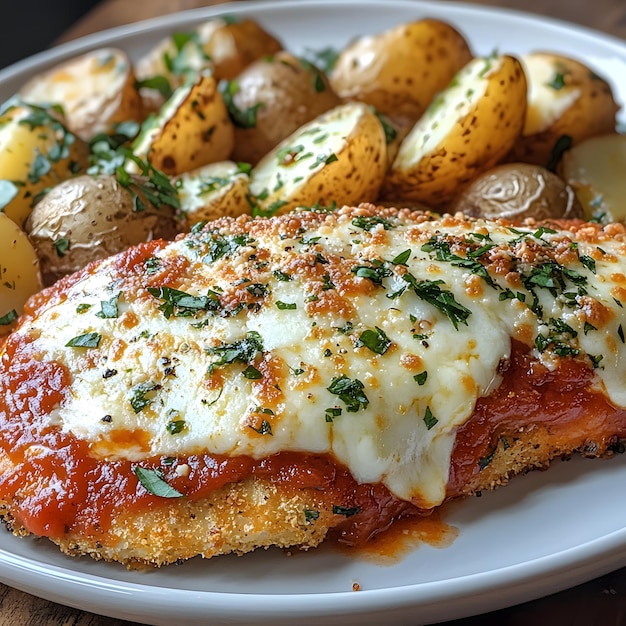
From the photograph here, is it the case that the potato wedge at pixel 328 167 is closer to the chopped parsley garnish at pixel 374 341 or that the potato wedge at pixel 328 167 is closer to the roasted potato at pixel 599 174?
the roasted potato at pixel 599 174

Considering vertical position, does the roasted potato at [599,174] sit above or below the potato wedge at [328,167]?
below

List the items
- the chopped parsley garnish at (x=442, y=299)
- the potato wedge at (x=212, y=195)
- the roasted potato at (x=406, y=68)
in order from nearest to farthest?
1. the chopped parsley garnish at (x=442, y=299)
2. the potato wedge at (x=212, y=195)
3. the roasted potato at (x=406, y=68)

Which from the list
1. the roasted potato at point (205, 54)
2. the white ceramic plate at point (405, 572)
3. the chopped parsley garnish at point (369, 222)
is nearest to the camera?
the white ceramic plate at point (405, 572)

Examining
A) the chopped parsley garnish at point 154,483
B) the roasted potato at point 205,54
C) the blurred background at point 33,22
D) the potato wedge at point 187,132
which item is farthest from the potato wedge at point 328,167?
the blurred background at point 33,22

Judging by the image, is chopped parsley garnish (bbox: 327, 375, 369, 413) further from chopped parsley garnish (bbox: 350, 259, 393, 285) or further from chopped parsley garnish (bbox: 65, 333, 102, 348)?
chopped parsley garnish (bbox: 65, 333, 102, 348)

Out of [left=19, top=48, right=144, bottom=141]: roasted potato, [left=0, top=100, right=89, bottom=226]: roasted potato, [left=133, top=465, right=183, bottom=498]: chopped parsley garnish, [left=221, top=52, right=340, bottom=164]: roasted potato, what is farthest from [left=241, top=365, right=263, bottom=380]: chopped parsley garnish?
[left=19, top=48, right=144, bottom=141]: roasted potato

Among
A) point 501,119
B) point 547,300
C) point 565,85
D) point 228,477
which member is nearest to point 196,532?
point 228,477

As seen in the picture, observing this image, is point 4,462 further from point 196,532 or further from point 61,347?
point 196,532
